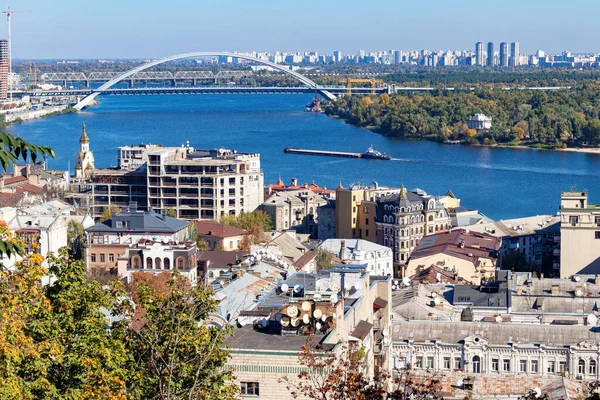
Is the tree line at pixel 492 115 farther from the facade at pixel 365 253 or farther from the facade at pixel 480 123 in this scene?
the facade at pixel 365 253

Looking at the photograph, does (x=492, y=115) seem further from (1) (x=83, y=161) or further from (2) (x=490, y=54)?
(2) (x=490, y=54)

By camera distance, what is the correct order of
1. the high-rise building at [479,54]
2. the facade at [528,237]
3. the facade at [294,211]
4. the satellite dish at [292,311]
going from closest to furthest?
the satellite dish at [292,311] < the facade at [528,237] < the facade at [294,211] < the high-rise building at [479,54]

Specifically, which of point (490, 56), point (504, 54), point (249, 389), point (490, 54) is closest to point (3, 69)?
point (249, 389)

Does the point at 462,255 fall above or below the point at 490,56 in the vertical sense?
above

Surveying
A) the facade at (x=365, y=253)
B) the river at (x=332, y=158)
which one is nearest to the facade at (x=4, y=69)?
the river at (x=332, y=158)

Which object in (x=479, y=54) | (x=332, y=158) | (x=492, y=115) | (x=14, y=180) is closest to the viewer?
(x=14, y=180)

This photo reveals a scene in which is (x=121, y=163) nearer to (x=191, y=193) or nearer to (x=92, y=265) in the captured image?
(x=191, y=193)

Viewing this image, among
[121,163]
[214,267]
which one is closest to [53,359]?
[214,267]
